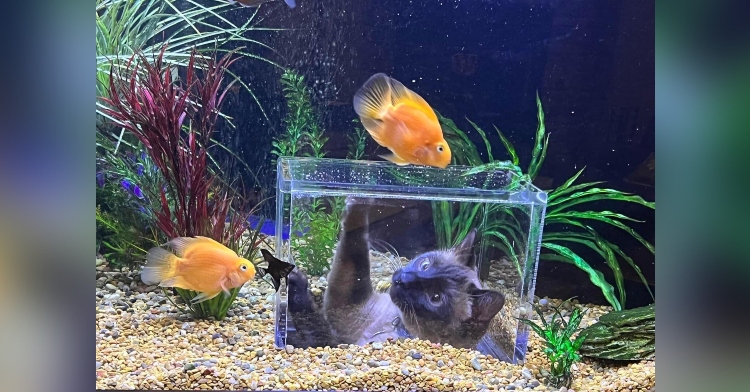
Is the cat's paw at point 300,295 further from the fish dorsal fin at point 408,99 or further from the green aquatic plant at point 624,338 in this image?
the green aquatic plant at point 624,338

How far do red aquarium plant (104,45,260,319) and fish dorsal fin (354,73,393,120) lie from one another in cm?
70

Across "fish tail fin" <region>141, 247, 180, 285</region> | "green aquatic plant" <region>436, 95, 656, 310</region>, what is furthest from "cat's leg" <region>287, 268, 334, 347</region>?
"green aquatic plant" <region>436, 95, 656, 310</region>

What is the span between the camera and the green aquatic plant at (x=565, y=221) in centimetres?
286

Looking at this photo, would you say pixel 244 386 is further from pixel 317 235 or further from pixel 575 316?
pixel 575 316

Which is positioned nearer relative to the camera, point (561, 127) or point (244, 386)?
point (244, 386)

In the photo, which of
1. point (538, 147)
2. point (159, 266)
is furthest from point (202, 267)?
point (538, 147)

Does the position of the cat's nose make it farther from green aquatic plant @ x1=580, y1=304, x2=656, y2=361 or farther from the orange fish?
green aquatic plant @ x1=580, y1=304, x2=656, y2=361

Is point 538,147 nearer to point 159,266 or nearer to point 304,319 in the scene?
point 304,319

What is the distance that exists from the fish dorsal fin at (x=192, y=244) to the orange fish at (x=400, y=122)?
0.91 m

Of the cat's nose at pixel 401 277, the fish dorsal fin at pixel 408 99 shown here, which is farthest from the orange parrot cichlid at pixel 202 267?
the fish dorsal fin at pixel 408 99
